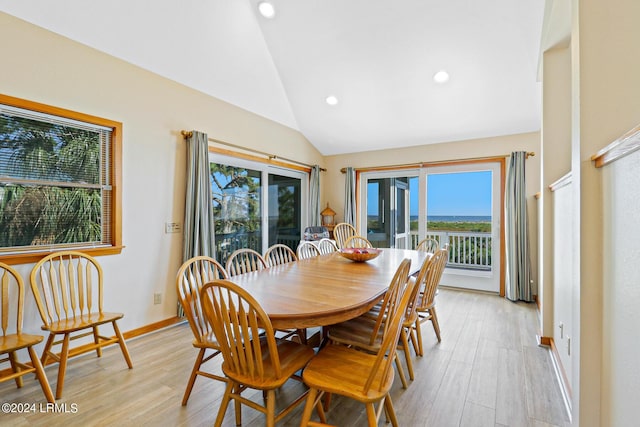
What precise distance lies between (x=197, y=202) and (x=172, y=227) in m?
0.38

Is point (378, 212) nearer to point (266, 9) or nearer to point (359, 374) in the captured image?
point (266, 9)

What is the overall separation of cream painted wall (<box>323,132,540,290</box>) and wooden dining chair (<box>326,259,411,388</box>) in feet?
11.0

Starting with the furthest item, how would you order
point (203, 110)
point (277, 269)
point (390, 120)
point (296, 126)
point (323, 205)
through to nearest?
1. point (323, 205)
2. point (296, 126)
3. point (390, 120)
4. point (203, 110)
5. point (277, 269)

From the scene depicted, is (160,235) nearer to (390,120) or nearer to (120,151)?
(120,151)

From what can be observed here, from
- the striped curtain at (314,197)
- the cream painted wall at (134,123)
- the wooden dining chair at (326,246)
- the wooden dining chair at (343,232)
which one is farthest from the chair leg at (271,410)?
the striped curtain at (314,197)

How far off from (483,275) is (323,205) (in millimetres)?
3016

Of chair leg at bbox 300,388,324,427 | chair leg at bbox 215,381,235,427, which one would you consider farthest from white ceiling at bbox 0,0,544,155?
chair leg at bbox 300,388,324,427

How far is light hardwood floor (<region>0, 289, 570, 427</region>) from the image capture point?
177 cm

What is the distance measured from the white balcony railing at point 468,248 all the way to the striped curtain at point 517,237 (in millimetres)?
542

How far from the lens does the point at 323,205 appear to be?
590 cm

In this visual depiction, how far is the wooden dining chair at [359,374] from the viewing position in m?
1.28

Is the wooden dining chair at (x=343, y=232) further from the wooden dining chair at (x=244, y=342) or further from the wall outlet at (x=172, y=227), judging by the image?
the wooden dining chair at (x=244, y=342)

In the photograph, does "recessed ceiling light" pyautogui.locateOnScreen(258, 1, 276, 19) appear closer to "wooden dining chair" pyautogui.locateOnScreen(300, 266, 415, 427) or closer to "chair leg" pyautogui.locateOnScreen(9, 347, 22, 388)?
"wooden dining chair" pyautogui.locateOnScreen(300, 266, 415, 427)

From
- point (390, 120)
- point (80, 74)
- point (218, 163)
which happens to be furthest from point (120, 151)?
point (390, 120)
